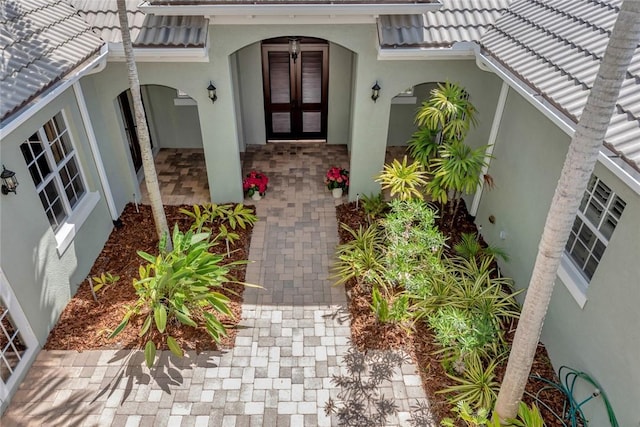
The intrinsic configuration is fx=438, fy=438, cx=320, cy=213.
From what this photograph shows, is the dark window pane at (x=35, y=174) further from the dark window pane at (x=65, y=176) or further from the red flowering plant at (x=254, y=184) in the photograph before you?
the red flowering plant at (x=254, y=184)

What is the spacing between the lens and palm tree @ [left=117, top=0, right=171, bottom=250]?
6.58 metres

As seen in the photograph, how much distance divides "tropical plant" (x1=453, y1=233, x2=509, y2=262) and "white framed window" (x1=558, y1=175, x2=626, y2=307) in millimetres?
1768

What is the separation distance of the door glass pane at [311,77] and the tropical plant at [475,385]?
8.78 meters

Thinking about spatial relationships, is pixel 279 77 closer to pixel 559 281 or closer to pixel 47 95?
pixel 47 95

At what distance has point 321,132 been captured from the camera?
44.6ft

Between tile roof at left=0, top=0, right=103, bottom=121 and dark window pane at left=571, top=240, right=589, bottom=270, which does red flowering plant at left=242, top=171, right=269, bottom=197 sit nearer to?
tile roof at left=0, top=0, right=103, bottom=121

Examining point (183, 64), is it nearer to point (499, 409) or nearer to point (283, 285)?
point (283, 285)

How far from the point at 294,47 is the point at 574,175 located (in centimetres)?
961

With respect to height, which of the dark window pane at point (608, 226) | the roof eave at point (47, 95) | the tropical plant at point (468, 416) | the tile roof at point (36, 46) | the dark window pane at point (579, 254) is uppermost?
the tile roof at point (36, 46)

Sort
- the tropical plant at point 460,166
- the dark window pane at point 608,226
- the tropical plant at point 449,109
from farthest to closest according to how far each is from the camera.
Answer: the tropical plant at point 460,166 → the tropical plant at point 449,109 → the dark window pane at point 608,226

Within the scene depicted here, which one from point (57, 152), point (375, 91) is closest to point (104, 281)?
point (57, 152)

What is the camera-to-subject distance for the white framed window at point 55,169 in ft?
24.4

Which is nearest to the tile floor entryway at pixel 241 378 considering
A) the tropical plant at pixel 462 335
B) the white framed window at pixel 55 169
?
the tropical plant at pixel 462 335

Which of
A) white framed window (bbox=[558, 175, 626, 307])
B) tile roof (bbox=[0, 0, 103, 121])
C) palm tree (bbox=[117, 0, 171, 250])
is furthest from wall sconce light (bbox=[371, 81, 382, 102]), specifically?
tile roof (bbox=[0, 0, 103, 121])
